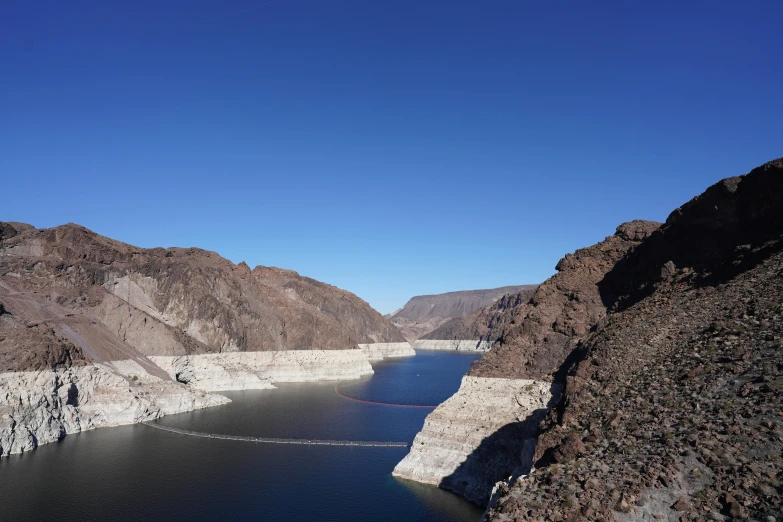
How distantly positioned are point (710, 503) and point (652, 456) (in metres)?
2.56

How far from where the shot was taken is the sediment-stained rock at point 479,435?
1252 inches

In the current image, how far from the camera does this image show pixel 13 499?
3569cm

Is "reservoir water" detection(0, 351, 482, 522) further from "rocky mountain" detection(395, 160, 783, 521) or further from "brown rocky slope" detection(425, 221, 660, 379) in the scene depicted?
"brown rocky slope" detection(425, 221, 660, 379)

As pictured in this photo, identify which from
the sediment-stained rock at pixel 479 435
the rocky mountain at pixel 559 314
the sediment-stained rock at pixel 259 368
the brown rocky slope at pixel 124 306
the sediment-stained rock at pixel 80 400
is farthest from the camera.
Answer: the sediment-stained rock at pixel 259 368

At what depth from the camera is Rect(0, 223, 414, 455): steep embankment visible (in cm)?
5559

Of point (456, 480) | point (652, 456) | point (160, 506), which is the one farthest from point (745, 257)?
point (160, 506)

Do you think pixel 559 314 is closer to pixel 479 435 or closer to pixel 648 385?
pixel 479 435

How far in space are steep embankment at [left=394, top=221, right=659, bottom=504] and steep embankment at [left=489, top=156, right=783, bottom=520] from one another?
5.97 metres

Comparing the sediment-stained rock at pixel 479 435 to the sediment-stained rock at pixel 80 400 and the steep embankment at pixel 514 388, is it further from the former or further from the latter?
the sediment-stained rock at pixel 80 400

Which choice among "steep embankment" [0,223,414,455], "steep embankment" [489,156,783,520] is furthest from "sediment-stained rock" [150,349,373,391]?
"steep embankment" [489,156,783,520]

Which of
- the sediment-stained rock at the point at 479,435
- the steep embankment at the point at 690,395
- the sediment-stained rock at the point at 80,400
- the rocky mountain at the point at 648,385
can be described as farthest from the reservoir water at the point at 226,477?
the steep embankment at the point at 690,395

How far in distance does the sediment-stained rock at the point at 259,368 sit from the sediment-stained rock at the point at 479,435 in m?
63.7

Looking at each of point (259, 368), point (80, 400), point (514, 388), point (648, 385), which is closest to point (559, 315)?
point (514, 388)

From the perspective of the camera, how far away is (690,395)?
1734cm
